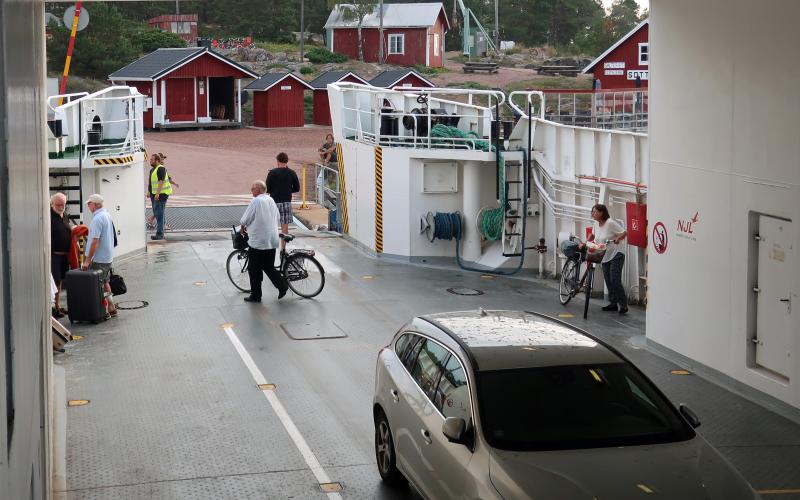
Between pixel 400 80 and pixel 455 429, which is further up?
pixel 400 80

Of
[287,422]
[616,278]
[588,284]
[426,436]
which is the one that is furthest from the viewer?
[616,278]

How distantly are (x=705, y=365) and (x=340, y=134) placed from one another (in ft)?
41.6

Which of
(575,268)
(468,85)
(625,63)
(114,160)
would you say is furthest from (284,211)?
(468,85)

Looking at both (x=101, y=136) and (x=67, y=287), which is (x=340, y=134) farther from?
(x=67, y=287)

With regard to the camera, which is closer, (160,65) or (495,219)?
(495,219)

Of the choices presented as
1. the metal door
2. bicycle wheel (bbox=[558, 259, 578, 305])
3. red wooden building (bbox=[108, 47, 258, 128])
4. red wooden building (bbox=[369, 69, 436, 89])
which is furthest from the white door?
the metal door

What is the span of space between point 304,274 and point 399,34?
71.7 meters

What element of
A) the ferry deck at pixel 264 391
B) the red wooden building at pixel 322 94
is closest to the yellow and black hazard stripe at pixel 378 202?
the ferry deck at pixel 264 391

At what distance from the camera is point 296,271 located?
55.0 ft

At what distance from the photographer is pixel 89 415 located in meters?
10.8

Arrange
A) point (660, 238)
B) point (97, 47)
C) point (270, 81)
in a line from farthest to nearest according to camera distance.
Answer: point (97, 47) < point (270, 81) < point (660, 238)

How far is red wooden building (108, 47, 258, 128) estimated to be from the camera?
182 ft

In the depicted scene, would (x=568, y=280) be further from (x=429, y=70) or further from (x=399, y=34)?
(x=399, y=34)

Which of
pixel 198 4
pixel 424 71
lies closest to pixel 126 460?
pixel 424 71
